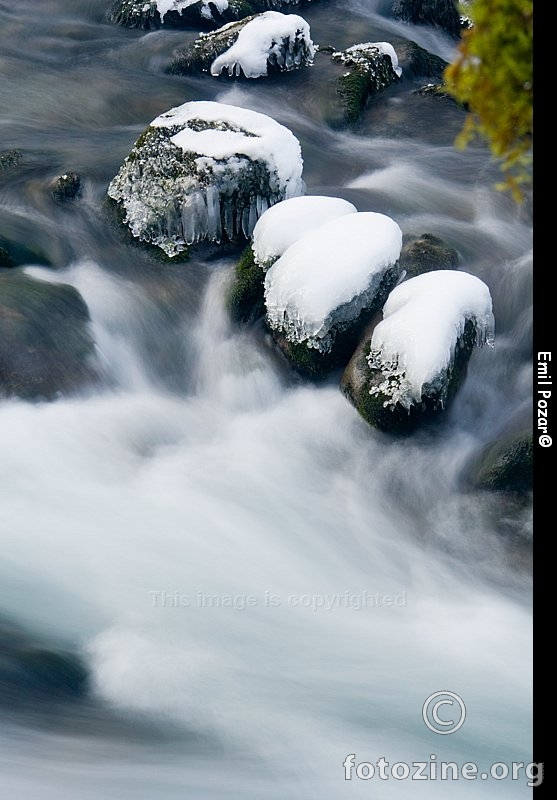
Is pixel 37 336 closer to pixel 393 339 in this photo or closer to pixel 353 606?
pixel 393 339

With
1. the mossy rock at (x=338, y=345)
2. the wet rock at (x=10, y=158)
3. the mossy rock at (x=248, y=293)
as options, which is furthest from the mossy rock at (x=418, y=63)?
the mossy rock at (x=338, y=345)

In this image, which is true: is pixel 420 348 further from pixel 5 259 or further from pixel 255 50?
pixel 255 50

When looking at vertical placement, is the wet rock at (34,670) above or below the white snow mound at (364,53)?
below

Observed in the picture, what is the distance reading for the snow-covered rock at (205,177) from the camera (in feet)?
21.0

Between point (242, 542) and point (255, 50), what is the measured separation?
6.27 m

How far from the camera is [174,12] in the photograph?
10.3 metres

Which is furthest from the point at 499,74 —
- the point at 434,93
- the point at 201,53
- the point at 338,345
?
the point at 201,53

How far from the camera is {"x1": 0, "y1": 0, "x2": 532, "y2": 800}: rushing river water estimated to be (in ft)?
11.8

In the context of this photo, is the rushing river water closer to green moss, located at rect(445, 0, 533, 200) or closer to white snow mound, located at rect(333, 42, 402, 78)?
white snow mound, located at rect(333, 42, 402, 78)

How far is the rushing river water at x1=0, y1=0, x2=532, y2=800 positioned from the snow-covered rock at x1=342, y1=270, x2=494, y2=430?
0.64 ft

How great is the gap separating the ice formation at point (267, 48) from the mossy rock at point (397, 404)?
195 inches

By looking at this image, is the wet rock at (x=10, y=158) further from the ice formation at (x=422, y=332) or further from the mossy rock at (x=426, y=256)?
the ice formation at (x=422, y=332)

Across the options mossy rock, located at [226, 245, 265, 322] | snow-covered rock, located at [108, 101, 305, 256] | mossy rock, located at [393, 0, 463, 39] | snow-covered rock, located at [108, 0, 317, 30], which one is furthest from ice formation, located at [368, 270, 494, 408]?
mossy rock, located at [393, 0, 463, 39]

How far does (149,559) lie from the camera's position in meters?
4.57
